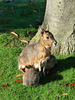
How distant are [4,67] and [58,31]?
6.70ft

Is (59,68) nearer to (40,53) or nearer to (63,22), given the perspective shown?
(40,53)

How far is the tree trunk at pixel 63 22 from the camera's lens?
473 cm

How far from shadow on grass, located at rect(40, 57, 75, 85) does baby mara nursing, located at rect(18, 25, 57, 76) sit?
0.22m

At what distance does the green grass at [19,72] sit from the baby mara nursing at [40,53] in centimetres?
43

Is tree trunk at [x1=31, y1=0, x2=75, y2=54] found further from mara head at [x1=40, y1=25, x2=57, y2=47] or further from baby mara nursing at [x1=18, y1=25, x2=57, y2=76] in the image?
mara head at [x1=40, y1=25, x2=57, y2=47]

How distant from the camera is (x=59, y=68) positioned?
183 inches

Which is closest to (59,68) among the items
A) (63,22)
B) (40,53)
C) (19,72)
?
(40,53)

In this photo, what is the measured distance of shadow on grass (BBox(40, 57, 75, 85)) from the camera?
4211 millimetres

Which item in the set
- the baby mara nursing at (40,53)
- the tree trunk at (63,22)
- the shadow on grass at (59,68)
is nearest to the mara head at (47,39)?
the baby mara nursing at (40,53)

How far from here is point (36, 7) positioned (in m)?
8.87

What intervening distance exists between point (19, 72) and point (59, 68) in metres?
1.18

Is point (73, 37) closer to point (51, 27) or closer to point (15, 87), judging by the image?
point (51, 27)

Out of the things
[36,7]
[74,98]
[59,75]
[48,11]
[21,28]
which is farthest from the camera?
[36,7]

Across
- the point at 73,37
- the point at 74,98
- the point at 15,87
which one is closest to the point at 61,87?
the point at 74,98
